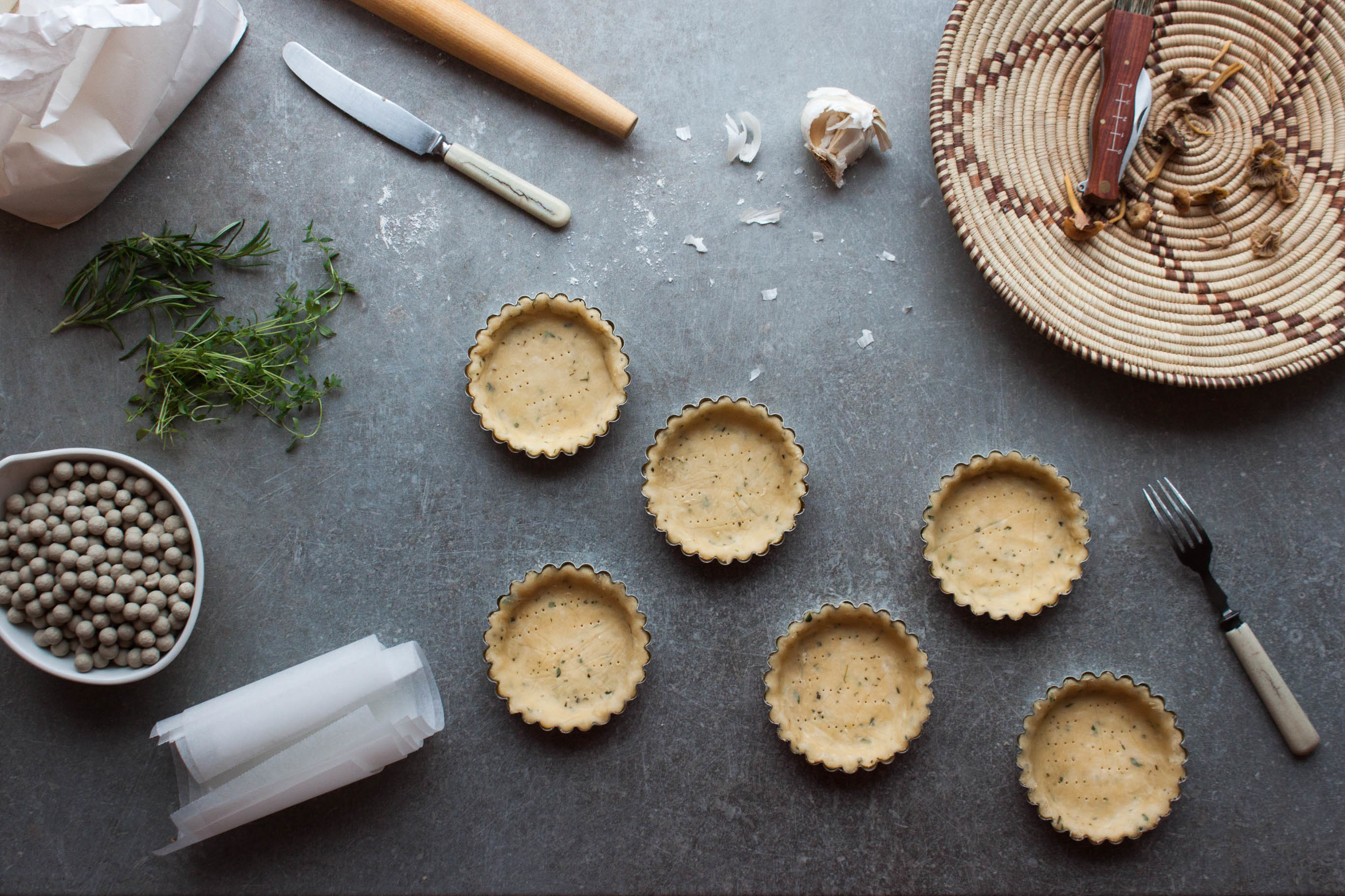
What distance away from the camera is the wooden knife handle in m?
1.44

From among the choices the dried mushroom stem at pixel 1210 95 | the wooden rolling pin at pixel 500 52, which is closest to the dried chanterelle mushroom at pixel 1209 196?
the dried mushroom stem at pixel 1210 95

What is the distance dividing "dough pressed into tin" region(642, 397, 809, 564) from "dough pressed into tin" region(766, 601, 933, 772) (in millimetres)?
217

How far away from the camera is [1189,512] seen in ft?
5.10

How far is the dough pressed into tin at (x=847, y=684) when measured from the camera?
151 cm

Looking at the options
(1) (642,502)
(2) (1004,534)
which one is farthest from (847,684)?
(1) (642,502)

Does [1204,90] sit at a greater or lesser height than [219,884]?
greater

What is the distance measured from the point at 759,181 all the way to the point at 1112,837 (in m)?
1.52

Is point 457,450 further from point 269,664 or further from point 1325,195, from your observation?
point 1325,195

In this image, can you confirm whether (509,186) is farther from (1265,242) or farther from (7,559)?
(1265,242)

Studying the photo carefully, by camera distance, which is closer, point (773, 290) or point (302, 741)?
point (302, 741)

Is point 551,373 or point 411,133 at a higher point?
point 411,133

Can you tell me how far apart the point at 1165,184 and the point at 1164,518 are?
27.0 inches

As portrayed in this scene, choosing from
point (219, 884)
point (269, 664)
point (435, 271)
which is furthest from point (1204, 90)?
point (219, 884)

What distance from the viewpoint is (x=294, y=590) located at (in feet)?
5.23
